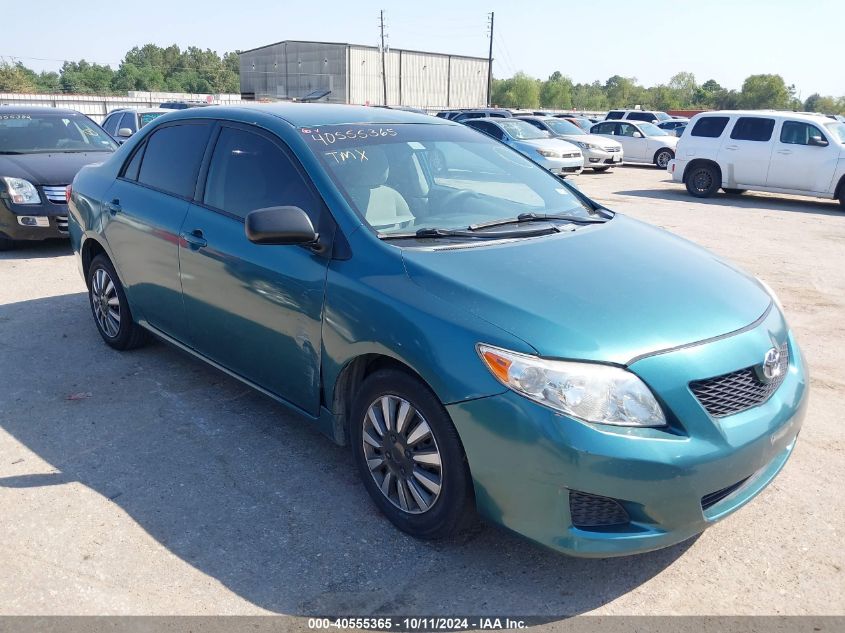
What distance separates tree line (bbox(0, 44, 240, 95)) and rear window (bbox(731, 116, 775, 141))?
7667 cm

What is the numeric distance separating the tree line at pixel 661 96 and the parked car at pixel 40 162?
92.6 meters

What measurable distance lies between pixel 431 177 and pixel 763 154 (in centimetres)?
1266

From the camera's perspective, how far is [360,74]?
60.9 metres

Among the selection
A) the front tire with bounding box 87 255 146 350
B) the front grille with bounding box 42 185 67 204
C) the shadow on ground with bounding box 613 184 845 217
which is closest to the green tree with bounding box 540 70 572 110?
the shadow on ground with bounding box 613 184 845 217

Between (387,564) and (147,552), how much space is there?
3.31 ft

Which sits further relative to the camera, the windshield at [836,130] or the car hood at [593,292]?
the windshield at [836,130]

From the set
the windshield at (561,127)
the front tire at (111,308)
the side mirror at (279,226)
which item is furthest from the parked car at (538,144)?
the side mirror at (279,226)

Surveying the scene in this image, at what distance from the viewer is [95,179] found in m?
5.23

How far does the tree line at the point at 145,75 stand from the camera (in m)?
84.6

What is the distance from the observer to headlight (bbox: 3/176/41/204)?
815cm

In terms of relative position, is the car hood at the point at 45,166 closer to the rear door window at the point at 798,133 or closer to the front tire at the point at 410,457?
→ the front tire at the point at 410,457

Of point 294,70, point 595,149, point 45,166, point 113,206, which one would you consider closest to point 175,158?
point 113,206

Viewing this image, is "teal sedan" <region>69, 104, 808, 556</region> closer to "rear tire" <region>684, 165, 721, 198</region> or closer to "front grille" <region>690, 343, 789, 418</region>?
"front grille" <region>690, 343, 789, 418</region>

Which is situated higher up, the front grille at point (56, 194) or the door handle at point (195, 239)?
the door handle at point (195, 239)
